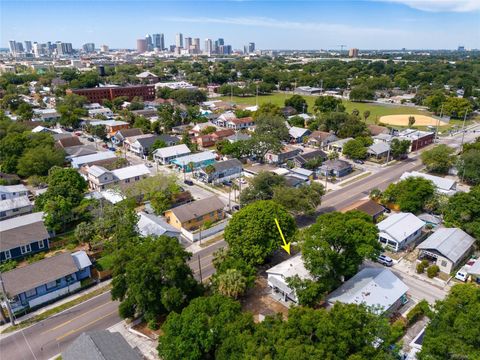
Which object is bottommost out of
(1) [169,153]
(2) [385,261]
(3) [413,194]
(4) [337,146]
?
(2) [385,261]

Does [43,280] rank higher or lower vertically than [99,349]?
lower

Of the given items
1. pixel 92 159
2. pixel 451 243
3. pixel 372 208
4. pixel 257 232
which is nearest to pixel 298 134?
pixel 372 208

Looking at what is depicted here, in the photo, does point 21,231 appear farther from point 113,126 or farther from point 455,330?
point 113,126

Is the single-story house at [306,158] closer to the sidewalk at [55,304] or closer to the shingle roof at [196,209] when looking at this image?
the shingle roof at [196,209]

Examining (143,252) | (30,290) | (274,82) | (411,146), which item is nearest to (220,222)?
(143,252)

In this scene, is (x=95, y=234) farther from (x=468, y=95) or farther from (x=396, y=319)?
(x=468, y=95)
